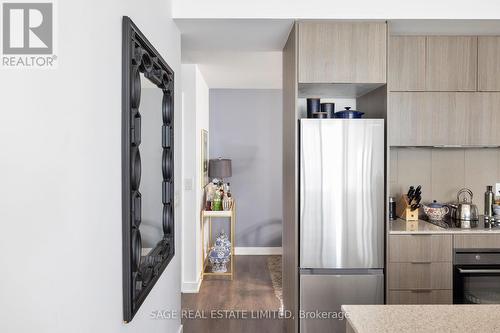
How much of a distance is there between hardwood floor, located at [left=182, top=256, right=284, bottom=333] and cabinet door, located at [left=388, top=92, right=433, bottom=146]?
184 centimetres

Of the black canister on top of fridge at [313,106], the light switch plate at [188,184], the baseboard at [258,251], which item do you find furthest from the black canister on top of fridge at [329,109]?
the baseboard at [258,251]

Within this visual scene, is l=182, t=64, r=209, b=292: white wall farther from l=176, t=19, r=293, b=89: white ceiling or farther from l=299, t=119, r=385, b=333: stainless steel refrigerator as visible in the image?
l=299, t=119, r=385, b=333: stainless steel refrigerator

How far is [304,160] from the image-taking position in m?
2.63

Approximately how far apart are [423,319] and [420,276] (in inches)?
62.1

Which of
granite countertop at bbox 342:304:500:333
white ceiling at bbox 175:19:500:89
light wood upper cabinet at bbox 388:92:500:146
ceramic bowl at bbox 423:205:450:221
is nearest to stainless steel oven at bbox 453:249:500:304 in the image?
ceramic bowl at bbox 423:205:450:221

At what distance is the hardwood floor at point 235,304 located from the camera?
3.26 meters

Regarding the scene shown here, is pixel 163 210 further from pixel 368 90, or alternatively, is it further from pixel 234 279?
pixel 234 279

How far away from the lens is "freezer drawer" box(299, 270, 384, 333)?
8.71 feet

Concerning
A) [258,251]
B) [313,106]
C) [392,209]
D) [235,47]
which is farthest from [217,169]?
[392,209]

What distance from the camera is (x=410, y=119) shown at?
290cm

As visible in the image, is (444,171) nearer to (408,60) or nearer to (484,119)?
(484,119)
